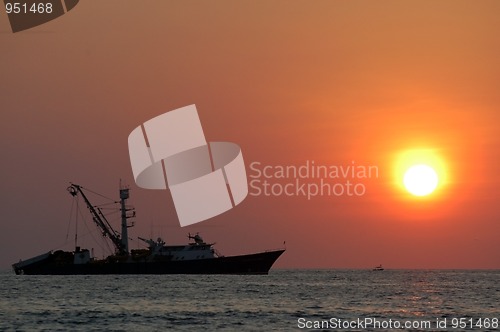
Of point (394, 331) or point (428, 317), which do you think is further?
point (428, 317)

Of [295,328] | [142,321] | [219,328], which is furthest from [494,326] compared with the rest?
[142,321]

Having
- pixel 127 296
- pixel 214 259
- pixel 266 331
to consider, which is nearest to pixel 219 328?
pixel 266 331

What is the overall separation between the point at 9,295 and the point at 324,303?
4116cm

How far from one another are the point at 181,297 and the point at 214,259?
89816mm

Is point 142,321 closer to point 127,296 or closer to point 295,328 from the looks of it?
point 295,328

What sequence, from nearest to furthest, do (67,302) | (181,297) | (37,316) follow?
1. (37,316)
2. (67,302)
3. (181,297)

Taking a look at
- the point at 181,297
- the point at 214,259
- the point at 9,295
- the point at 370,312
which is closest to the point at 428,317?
the point at 370,312

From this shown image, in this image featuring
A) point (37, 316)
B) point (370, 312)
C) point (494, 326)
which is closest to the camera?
point (494, 326)

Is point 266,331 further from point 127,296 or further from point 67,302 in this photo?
point 127,296

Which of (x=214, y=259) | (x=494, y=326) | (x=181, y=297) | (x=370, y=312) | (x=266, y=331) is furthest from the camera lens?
(x=214, y=259)

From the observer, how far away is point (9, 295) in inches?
4491

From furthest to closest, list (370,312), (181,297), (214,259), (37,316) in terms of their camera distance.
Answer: (214,259) → (181,297) → (370,312) → (37,316)

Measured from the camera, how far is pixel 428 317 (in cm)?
8438

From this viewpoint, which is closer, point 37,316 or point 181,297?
point 37,316
